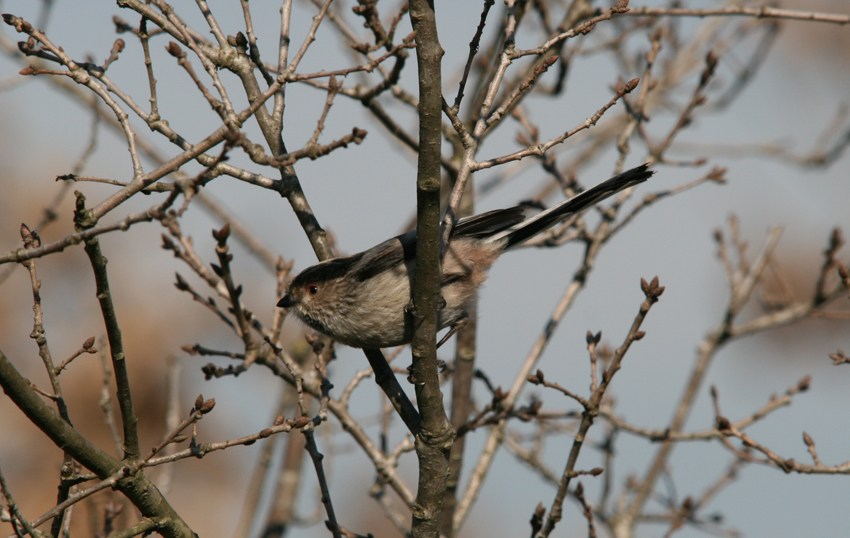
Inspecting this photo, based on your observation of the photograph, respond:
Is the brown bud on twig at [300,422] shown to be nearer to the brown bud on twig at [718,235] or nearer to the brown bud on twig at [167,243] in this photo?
the brown bud on twig at [167,243]

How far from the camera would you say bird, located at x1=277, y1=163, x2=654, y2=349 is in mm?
3691

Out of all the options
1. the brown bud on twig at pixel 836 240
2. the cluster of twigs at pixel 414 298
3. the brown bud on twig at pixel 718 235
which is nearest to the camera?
the cluster of twigs at pixel 414 298

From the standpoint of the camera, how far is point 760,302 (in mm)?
5789

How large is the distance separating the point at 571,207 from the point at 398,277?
106 cm

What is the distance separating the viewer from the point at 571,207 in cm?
385

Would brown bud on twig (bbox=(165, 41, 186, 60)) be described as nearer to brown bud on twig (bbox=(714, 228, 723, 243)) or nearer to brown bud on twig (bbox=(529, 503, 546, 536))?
brown bud on twig (bbox=(529, 503, 546, 536))

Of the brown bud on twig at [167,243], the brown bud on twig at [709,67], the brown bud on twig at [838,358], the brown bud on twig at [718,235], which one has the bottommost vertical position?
the brown bud on twig at [838,358]

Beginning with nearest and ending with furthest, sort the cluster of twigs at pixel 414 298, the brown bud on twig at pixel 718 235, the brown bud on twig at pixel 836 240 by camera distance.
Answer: the cluster of twigs at pixel 414 298 < the brown bud on twig at pixel 836 240 < the brown bud on twig at pixel 718 235

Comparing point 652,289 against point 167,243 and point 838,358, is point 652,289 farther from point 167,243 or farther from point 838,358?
point 167,243

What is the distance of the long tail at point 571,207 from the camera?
3586 millimetres

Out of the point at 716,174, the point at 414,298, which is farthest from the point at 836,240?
the point at 414,298

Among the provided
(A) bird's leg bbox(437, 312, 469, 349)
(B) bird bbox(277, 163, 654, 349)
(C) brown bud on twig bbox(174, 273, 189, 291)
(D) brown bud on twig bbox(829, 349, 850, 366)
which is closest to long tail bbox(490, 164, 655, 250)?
(B) bird bbox(277, 163, 654, 349)

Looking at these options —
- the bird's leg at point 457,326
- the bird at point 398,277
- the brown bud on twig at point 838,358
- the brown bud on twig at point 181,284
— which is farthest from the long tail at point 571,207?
the brown bud on twig at point 181,284

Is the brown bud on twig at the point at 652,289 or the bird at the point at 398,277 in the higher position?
the bird at the point at 398,277
